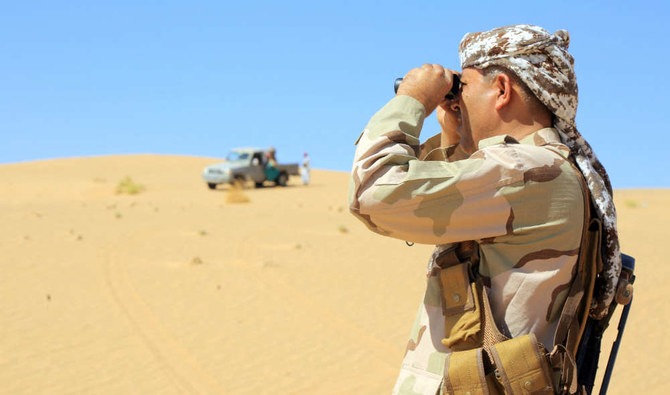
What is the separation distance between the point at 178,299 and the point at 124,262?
2.46 m

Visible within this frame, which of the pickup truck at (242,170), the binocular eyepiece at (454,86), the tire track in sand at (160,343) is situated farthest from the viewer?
the pickup truck at (242,170)

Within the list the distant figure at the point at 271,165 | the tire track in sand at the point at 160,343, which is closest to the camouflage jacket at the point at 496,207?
the tire track in sand at the point at 160,343

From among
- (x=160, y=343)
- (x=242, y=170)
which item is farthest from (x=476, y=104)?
(x=242, y=170)

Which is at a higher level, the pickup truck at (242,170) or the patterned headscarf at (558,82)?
the pickup truck at (242,170)

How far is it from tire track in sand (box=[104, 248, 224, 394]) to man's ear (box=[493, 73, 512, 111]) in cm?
509

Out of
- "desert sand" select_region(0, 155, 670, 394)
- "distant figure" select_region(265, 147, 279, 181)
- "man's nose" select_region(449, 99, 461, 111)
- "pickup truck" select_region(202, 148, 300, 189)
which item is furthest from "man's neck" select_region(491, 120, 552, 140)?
"distant figure" select_region(265, 147, 279, 181)

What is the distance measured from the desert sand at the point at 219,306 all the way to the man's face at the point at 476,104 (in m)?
4.85

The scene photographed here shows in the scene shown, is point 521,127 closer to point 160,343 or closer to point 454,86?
point 454,86

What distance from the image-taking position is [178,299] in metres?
9.16

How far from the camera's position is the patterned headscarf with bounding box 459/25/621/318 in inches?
74.2

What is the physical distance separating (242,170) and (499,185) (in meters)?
25.7

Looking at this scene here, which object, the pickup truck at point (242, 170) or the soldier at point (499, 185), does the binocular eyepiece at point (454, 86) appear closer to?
the soldier at point (499, 185)

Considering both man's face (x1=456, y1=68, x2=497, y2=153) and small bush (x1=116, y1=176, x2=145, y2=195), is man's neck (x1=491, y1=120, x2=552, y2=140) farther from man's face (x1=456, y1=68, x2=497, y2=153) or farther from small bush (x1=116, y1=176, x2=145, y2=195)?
small bush (x1=116, y1=176, x2=145, y2=195)

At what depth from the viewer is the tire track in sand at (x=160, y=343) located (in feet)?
21.3
